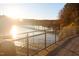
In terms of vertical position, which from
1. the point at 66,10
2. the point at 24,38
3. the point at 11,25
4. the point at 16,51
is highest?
the point at 66,10

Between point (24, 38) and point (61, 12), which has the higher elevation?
point (61, 12)

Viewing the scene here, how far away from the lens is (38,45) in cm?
214

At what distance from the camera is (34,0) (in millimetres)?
2135

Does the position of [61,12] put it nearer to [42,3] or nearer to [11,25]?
[42,3]

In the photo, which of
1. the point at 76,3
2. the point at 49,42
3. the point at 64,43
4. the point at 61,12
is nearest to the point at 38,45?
the point at 49,42

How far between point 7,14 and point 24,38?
31cm

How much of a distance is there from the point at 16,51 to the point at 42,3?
0.56 m

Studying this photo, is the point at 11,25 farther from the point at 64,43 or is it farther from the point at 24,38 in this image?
the point at 64,43

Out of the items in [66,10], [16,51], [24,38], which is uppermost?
[66,10]

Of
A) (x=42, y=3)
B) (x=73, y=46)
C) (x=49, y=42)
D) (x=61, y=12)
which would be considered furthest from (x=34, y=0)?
(x=73, y=46)

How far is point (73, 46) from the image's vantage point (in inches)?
84.2

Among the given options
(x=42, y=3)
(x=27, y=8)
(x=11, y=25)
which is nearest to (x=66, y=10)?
(x=42, y=3)

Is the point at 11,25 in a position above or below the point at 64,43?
above

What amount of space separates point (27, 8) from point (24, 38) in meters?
0.31
